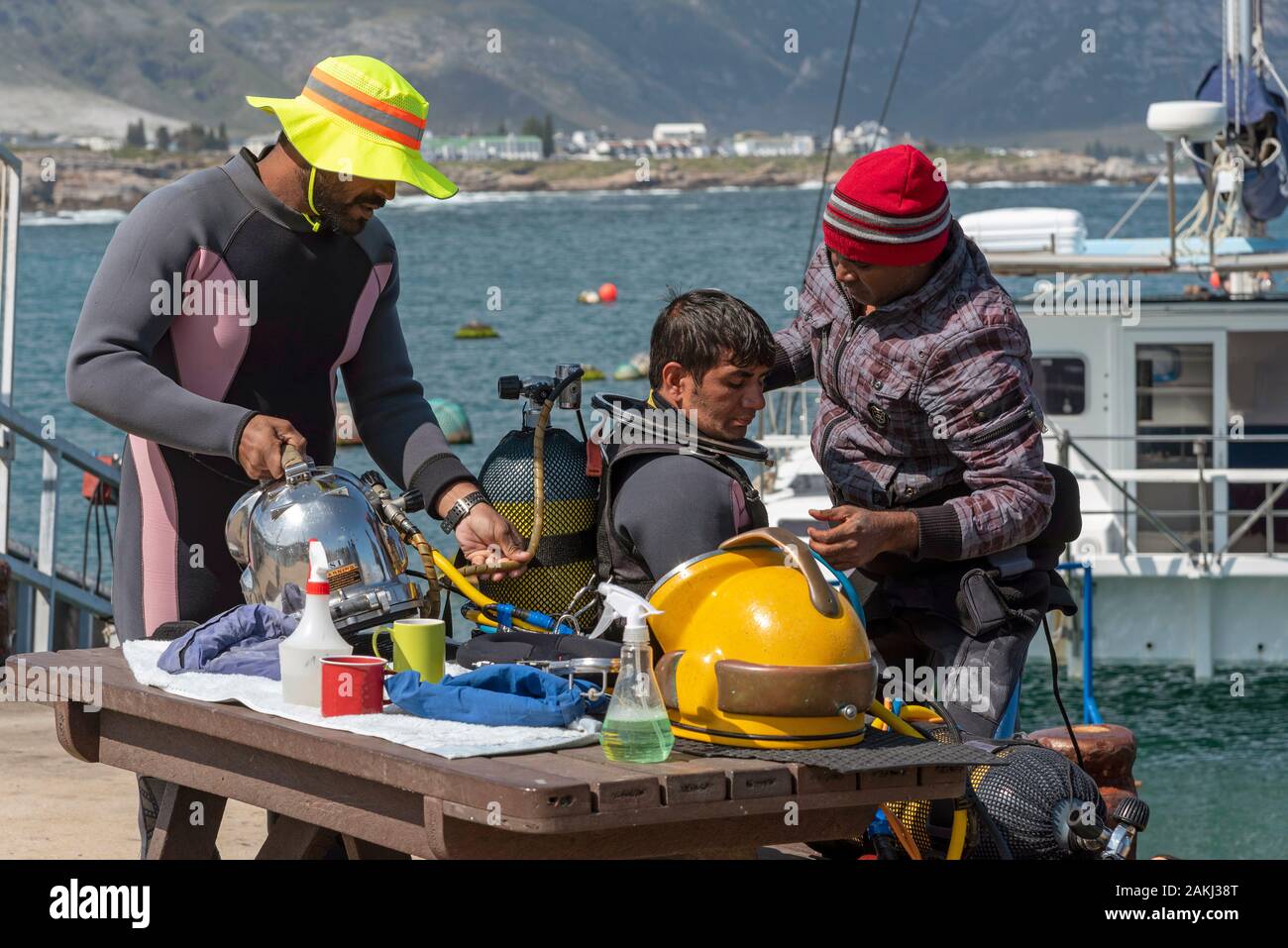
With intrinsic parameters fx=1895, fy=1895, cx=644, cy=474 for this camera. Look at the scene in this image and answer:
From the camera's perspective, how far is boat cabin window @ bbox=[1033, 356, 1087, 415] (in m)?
15.9

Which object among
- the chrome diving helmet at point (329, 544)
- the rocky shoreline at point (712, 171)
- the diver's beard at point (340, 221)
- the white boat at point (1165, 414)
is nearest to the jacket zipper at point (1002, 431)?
the chrome diving helmet at point (329, 544)

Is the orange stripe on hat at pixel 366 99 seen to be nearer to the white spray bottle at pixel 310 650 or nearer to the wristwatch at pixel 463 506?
the wristwatch at pixel 463 506

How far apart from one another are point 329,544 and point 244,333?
636 millimetres

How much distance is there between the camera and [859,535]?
355cm

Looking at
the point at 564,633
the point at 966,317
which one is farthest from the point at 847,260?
the point at 564,633

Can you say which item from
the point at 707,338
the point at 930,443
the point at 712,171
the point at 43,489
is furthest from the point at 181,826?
the point at 712,171

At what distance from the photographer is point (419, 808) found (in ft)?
9.85

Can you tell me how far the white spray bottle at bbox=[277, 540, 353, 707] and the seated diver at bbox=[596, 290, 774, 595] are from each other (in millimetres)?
605

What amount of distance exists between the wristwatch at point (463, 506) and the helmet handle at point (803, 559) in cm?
82

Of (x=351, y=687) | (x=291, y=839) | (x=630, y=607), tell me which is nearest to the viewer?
(x=630, y=607)

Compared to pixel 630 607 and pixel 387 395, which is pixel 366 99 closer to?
pixel 387 395
